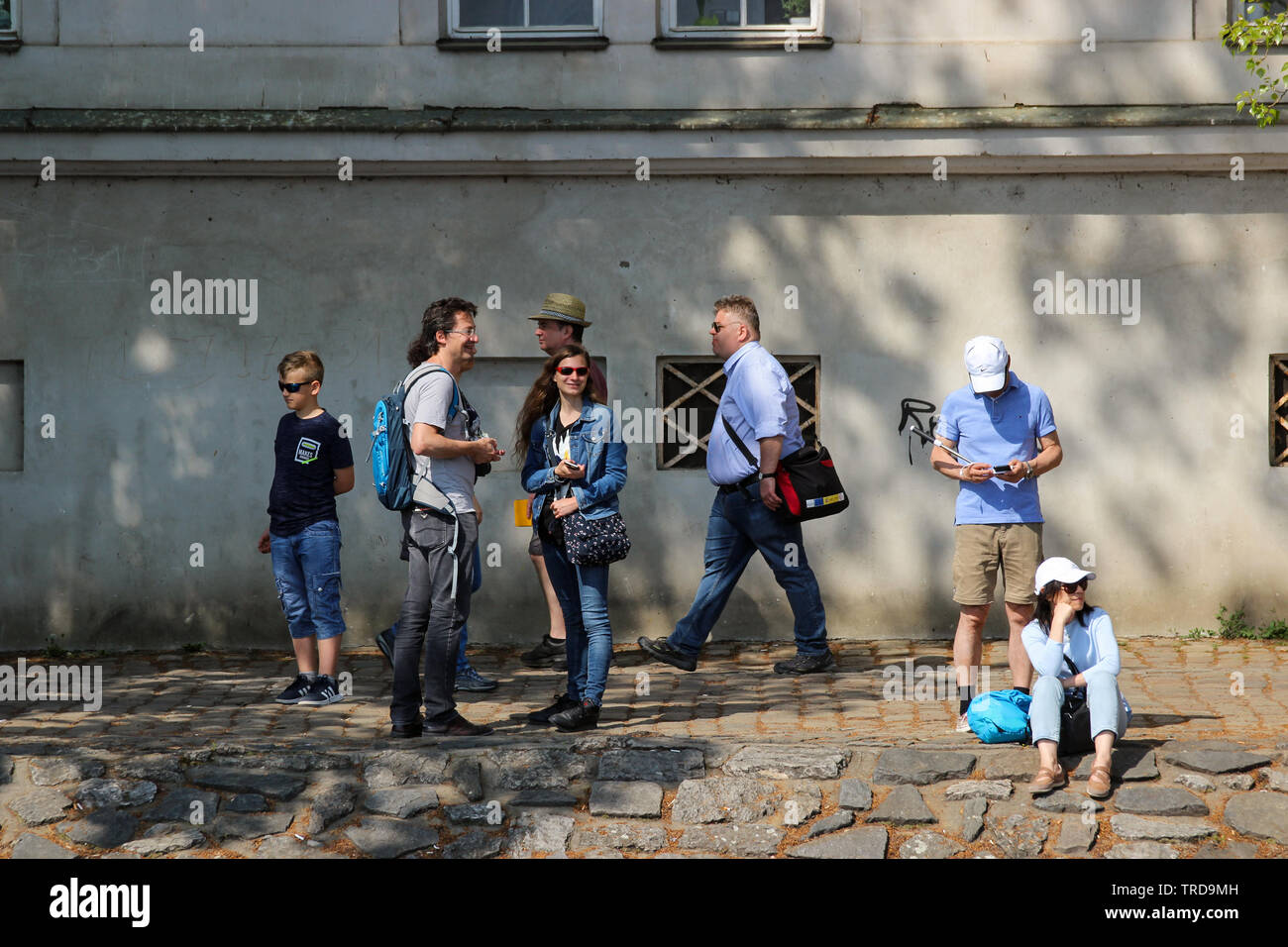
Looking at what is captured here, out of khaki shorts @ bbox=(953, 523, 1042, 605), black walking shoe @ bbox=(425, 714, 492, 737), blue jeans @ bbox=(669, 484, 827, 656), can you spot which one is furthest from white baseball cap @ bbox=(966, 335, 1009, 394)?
black walking shoe @ bbox=(425, 714, 492, 737)

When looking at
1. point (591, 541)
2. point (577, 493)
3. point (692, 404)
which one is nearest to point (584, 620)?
point (591, 541)

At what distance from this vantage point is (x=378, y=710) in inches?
278

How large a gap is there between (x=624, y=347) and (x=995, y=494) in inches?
135

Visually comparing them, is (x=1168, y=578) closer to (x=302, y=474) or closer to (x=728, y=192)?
(x=728, y=192)

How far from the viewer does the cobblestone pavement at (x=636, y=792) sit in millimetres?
5445

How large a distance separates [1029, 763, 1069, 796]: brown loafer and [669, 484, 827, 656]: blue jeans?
92.1 inches

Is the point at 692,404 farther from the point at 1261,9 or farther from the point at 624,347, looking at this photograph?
the point at 1261,9

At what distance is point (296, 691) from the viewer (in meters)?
7.28

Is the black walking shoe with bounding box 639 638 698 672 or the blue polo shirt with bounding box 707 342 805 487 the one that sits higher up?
the blue polo shirt with bounding box 707 342 805 487

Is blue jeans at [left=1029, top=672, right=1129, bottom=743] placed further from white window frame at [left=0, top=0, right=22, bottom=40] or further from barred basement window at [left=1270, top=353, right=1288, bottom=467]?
white window frame at [left=0, top=0, right=22, bottom=40]

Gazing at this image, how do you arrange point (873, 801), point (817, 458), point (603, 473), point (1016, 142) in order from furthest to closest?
point (1016, 142) → point (817, 458) → point (603, 473) → point (873, 801)

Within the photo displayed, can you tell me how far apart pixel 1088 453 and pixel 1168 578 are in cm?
96

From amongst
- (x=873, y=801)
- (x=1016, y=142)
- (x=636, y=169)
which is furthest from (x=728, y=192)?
(x=873, y=801)

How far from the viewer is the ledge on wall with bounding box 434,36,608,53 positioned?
9227 millimetres
